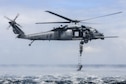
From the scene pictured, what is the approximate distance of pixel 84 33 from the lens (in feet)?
505

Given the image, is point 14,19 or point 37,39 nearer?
point 37,39

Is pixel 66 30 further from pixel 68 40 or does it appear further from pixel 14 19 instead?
pixel 14 19

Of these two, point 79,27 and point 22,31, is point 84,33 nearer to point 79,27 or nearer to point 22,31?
point 79,27

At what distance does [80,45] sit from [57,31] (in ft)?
43.9

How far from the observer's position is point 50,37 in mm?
153625

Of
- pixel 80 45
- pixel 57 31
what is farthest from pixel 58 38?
pixel 80 45

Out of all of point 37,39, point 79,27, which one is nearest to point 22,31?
point 37,39

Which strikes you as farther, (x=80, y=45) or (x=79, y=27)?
(x=79, y=27)

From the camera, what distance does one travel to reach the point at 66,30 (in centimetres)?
15575

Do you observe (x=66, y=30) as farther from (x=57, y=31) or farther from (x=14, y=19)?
(x=14, y=19)

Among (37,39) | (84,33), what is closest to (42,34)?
(37,39)

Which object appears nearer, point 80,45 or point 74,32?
point 80,45

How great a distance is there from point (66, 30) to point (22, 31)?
12.0 meters

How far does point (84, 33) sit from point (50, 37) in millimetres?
9256
